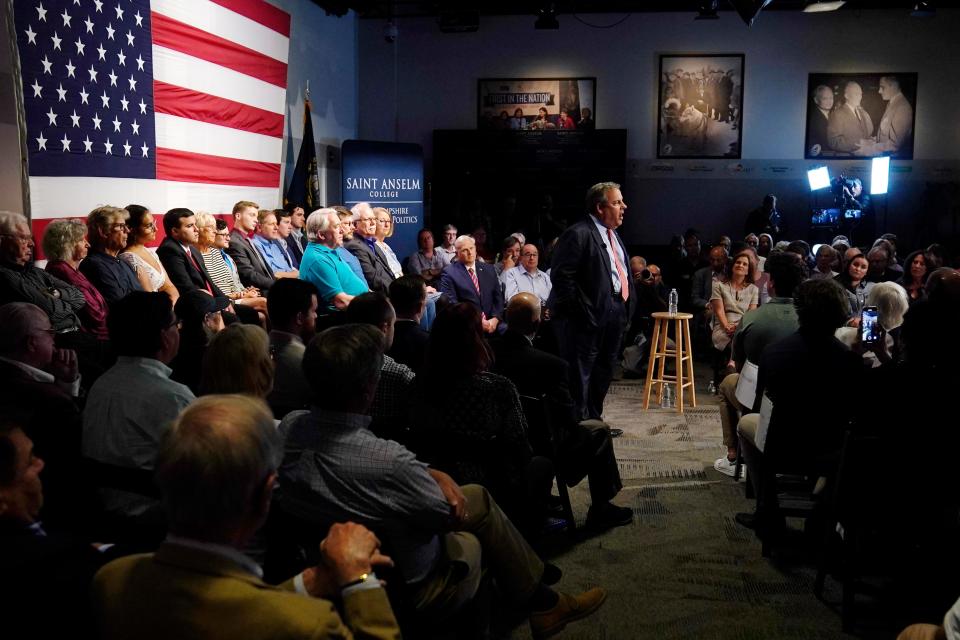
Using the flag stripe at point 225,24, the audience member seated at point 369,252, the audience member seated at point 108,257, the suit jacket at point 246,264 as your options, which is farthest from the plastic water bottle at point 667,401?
the flag stripe at point 225,24

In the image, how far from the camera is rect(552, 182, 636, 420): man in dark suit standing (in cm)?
555

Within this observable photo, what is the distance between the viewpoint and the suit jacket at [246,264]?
725 centimetres

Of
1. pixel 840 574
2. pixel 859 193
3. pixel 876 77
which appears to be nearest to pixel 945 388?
pixel 840 574

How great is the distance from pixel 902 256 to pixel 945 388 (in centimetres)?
1027

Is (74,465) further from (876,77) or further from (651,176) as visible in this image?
(876,77)

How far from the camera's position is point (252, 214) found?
7680mm

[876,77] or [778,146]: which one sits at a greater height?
[876,77]

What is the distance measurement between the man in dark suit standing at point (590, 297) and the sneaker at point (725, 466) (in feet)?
2.84

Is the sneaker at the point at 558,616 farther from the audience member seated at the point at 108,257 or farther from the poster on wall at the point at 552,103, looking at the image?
the poster on wall at the point at 552,103

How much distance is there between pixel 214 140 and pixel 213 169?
0.26 m

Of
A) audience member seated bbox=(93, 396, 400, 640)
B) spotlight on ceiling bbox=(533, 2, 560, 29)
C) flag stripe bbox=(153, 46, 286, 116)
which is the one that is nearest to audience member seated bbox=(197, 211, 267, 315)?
flag stripe bbox=(153, 46, 286, 116)

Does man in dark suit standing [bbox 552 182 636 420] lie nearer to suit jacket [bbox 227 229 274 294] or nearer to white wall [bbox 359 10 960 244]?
suit jacket [bbox 227 229 274 294]

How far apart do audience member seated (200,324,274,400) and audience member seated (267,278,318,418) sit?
581 millimetres

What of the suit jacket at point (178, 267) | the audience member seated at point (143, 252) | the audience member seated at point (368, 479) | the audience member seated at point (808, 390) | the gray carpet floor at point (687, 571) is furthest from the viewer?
the suit jacket at point (178, 267)
